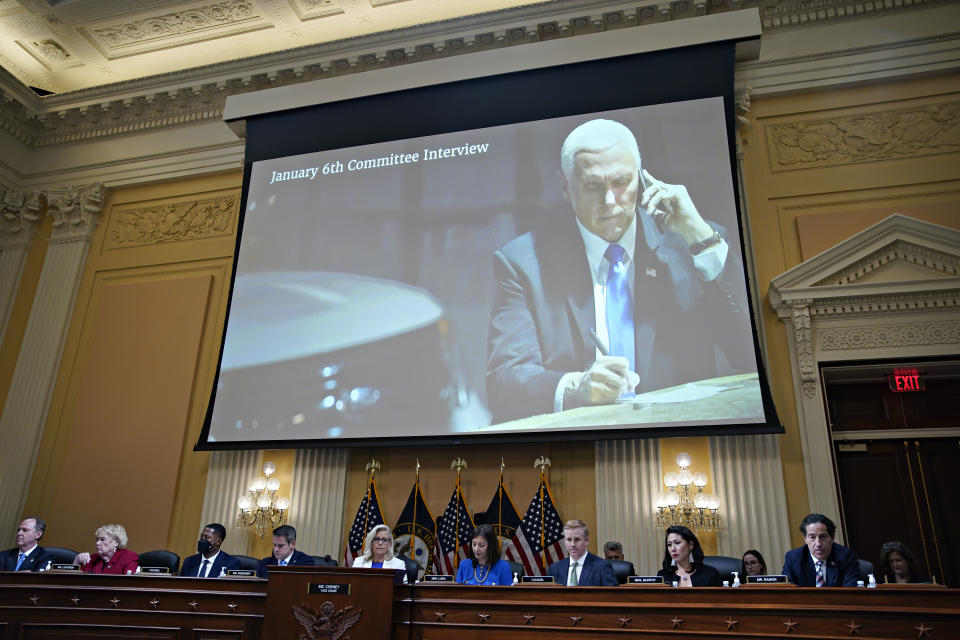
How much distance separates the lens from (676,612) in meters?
3.40

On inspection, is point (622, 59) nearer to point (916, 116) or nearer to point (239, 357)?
point (916, 116)

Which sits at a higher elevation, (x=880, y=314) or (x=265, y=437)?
(x=880, y=314)

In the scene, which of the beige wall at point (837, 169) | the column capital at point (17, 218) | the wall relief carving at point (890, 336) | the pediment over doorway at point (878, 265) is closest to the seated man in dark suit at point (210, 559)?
the beige wall at point (837, 169)

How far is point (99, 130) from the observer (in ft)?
31.8

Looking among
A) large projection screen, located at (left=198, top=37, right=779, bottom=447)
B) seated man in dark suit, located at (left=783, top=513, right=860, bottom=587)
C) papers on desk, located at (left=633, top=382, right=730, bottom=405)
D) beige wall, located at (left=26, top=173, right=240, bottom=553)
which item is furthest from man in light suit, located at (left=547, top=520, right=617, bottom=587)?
beige wall, located at (left=26, top=173, right=240, bottom=553)

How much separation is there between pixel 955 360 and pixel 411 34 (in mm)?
6339

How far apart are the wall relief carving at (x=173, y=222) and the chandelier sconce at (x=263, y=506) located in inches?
122

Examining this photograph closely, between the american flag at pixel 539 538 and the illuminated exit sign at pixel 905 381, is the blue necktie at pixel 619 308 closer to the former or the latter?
the american flag at pixel 539 538

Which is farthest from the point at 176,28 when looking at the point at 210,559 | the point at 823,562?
the point at 823,562

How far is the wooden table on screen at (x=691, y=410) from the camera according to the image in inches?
229

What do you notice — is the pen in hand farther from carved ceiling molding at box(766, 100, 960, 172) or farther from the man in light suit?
carved ceiling molding at box(766, 100, 960, 172)

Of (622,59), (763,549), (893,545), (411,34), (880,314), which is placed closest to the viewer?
(893,545)

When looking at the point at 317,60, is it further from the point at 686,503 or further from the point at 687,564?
the point at 687,564

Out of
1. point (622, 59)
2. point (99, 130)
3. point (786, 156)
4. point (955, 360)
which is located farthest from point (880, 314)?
point (99, 130)
